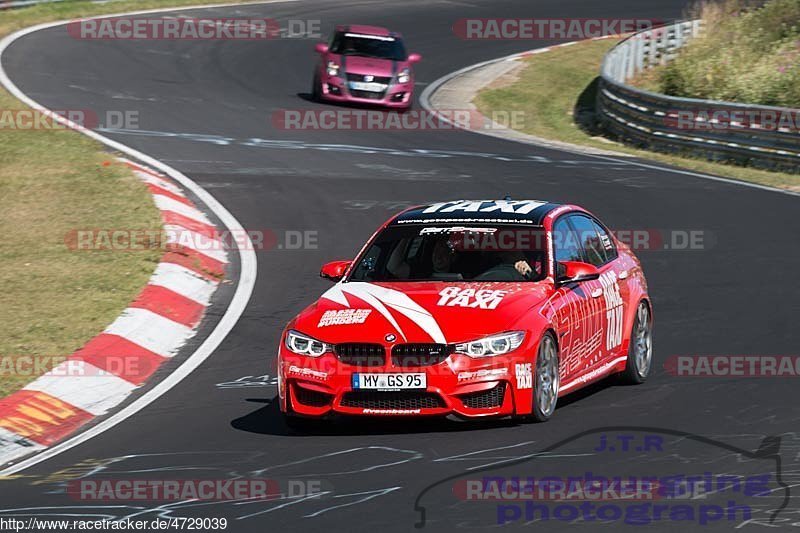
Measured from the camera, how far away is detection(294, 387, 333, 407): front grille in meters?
8.93

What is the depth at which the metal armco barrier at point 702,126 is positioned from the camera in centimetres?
2294

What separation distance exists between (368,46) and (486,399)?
21636 millimetres

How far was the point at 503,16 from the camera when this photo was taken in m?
44.8

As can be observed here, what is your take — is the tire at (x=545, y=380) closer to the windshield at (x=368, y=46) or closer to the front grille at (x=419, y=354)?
the front grille at (x=419, y=354)

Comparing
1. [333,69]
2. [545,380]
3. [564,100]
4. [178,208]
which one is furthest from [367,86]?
[545,380]

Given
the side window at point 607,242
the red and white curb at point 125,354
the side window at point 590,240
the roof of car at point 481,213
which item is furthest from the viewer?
the side window at point 607,242

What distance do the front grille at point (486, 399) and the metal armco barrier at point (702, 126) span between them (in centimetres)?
1497

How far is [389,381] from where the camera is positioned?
8.77 metres

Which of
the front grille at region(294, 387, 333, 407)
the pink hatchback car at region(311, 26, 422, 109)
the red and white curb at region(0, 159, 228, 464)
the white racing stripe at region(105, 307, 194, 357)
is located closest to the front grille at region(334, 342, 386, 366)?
the front grille at region(294, 387, 333, 407)

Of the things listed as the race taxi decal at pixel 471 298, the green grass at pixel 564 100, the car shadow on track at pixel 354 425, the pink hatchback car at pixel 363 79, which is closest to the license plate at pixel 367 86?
the pink hatchback car at pixel 363 79

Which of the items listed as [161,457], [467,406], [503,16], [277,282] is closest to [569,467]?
[467,406]

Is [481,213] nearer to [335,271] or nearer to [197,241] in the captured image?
[335,271]

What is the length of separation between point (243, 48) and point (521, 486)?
1155 inches

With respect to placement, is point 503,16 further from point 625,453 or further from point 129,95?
point 625,453
